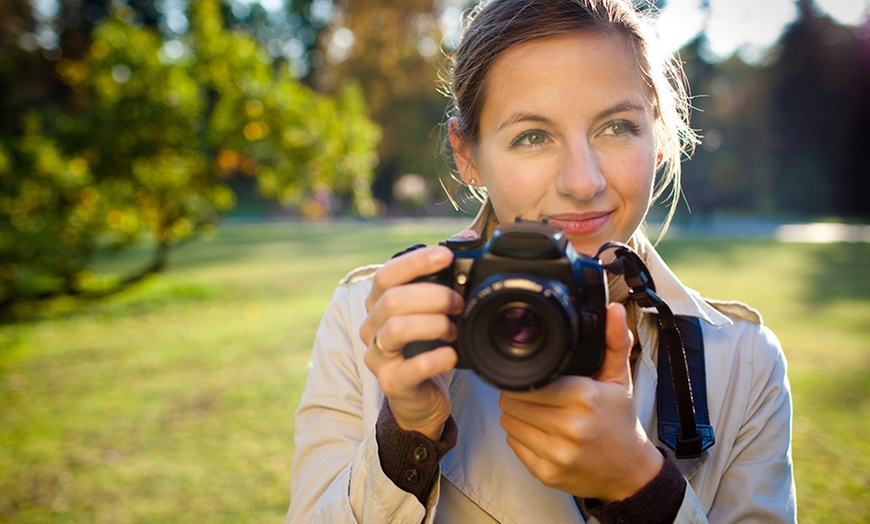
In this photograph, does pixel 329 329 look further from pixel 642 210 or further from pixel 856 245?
pixel 856 245

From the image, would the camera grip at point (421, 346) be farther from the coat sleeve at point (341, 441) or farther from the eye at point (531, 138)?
the eye at point (531, 138)

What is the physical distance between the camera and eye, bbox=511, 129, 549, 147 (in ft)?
4.96

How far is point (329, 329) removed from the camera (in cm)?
166

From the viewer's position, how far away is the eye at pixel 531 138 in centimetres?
151

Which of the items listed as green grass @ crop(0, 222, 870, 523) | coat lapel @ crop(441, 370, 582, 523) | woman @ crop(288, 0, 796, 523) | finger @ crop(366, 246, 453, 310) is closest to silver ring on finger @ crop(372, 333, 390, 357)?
woman @ crop(288, 0, 796, 523)

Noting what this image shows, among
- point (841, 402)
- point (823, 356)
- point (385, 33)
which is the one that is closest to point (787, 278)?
point (823, 356)

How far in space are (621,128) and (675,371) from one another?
1.83 feet

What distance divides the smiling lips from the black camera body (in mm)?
256

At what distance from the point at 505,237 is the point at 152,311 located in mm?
8603

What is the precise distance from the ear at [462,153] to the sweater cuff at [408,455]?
2.43 feet

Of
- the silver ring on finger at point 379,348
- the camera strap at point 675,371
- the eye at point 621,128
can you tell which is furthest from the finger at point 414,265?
the eye at point 621,128

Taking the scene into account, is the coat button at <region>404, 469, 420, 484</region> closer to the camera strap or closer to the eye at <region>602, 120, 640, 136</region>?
the camera strap

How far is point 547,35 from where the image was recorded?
1.52 meters

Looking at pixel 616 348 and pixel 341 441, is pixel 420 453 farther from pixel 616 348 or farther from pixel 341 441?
pixel 616 348
